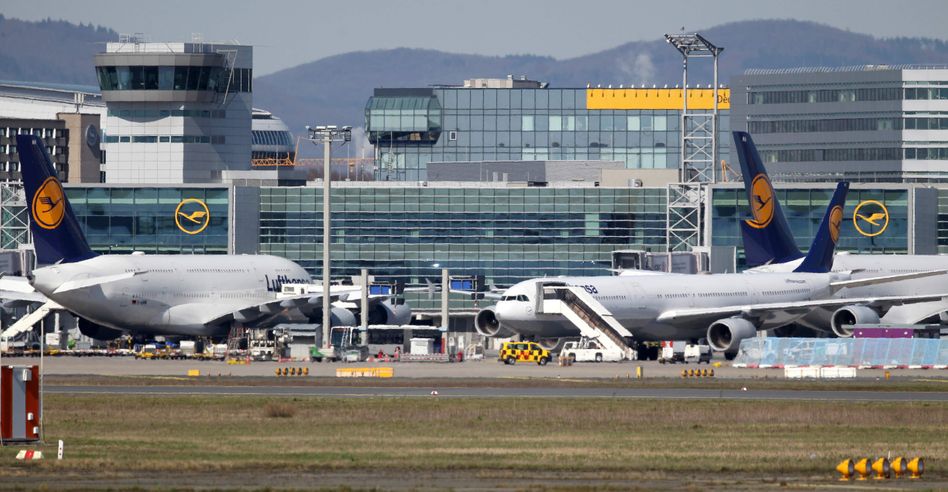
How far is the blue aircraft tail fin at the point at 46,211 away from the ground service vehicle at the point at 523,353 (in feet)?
80.3

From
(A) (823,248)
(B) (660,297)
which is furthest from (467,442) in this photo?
(A) (823,248)

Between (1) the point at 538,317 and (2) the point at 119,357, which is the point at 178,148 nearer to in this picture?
(2) the point at 119,357

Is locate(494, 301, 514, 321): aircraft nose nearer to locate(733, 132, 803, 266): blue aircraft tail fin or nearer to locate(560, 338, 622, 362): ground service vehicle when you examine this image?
locate(560, 338, 622, 362): ground service vehicle

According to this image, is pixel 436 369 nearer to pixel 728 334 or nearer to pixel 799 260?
pixel 728 334

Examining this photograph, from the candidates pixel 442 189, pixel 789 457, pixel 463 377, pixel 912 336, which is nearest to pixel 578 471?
pixel 789 457

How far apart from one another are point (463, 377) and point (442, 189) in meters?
72.6

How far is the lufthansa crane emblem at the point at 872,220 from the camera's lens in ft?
450

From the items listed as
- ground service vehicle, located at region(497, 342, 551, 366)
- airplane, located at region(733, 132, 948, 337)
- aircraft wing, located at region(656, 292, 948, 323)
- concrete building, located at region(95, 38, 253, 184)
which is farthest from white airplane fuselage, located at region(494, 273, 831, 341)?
concrete building, located at region(95, 38, 253, 184)

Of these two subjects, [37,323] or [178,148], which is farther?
[178,148]

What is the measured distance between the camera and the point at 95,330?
106 metres

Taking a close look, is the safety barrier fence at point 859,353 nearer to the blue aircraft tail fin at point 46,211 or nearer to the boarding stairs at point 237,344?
the boarding stairs at point 237,344

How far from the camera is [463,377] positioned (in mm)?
74812

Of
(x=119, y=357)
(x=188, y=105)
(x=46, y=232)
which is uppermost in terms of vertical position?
(x=188, y=105)

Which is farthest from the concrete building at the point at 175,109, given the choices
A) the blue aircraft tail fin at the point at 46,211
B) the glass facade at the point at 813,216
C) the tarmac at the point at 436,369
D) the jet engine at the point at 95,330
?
the tarmac at the point at 436,369
